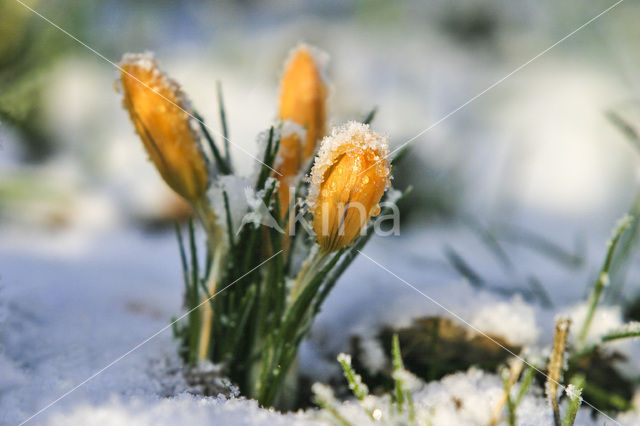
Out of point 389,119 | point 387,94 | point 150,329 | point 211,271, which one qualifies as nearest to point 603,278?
point 211,271

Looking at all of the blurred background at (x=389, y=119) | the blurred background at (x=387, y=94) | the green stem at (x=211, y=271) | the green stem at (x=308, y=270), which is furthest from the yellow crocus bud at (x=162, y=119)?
the blurred background at (x=387, y=94)

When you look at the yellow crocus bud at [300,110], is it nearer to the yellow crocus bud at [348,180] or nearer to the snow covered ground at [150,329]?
the yellow crocus bud at [348,180]

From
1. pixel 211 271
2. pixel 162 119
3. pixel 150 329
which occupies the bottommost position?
pixel 150 329

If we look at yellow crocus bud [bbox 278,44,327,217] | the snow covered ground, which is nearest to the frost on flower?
yellow crocus bud [bbox 278,44,327,217]

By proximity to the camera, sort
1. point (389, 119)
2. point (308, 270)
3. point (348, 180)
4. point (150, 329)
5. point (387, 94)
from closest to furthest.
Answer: point (348, 180) < point (308, 270) < point (150, 329) < point (389, 119) < point (387, 94)

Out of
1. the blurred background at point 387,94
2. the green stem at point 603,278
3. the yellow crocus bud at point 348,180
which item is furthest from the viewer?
the blurred background at point 387,94

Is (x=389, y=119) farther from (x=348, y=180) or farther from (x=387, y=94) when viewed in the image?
(x=348, y=180)
